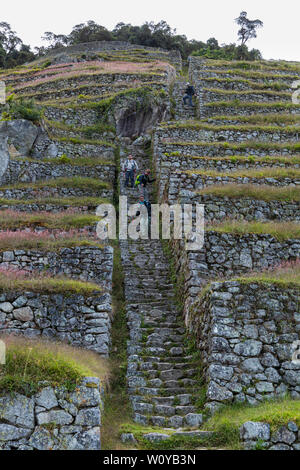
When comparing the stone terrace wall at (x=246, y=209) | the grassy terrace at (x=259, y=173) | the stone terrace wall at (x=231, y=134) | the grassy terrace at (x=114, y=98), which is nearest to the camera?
the stone terrace wall at (x=246, y=209)

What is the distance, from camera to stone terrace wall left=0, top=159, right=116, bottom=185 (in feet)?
81.6

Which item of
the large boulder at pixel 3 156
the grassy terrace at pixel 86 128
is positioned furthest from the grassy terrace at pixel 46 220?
the grassy terrace at pixel 86 128

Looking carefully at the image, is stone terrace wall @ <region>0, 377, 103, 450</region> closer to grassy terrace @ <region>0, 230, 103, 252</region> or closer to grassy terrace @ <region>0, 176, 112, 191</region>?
grassy terrace @ <region>0, 230, 103, 252</region>

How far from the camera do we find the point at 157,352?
12.4 meters

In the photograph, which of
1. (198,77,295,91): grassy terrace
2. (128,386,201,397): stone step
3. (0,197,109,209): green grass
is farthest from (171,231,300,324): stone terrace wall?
(198,77,295,91): grassy terrace

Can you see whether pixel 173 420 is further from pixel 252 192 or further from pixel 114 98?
pixel 114 98

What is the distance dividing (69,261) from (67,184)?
9.54 m

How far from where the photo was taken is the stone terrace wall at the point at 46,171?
24.9 m

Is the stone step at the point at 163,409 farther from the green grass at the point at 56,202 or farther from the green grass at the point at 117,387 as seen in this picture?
the green grass at the point at 56,202

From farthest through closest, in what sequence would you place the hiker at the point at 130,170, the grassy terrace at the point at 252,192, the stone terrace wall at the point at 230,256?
the hiker at the point at 130,170 → the grassy terrace at the point at 252,192 → the stone terrace wall at the point at 230,256

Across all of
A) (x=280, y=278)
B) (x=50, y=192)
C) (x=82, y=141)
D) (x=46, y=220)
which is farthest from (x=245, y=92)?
(x=280, y=278)

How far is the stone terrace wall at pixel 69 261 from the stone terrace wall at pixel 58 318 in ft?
6.76

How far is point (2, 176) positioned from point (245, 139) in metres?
13.8
